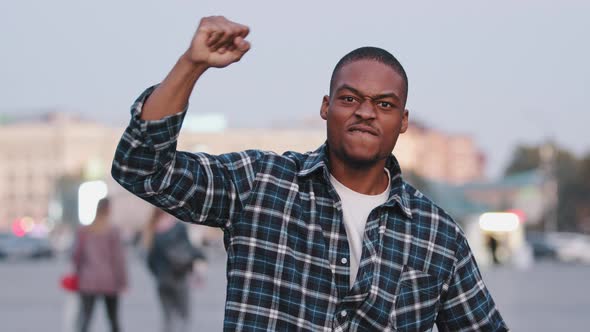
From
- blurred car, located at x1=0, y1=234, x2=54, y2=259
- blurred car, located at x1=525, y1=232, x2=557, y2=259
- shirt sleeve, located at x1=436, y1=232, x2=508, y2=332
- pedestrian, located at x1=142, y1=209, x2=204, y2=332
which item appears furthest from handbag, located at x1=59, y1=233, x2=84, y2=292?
blurred car, located at x1=525, y1=232, x2=557, y2=259

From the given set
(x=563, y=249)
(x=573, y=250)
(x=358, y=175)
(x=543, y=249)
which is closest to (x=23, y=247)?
(x=543, y=249)

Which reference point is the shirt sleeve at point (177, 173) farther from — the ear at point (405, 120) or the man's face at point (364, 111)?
the ear at point (405, 120)

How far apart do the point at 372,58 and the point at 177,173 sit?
558 mm

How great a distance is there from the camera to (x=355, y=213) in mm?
3828

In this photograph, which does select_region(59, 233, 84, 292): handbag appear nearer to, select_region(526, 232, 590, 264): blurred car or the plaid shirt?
the plaid shirt

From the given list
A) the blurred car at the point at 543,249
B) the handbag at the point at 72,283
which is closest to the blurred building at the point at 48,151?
the blurred car at the point at 543,249

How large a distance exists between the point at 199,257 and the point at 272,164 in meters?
10.4

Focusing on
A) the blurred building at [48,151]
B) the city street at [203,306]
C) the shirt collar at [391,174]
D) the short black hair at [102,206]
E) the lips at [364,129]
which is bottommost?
the blurred building at [48,151]

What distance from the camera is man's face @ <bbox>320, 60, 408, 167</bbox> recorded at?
12.4 ft

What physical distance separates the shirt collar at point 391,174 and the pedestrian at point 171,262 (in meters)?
9.96

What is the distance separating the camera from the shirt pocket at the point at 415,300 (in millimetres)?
3791

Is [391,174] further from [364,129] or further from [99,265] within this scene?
[99,265]

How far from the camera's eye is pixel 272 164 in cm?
381

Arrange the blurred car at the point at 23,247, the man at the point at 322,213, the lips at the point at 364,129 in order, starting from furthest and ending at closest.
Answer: the blurred car at the point at 23,247 < the lips at the point at 364,129 < the man at the point at 322,213
